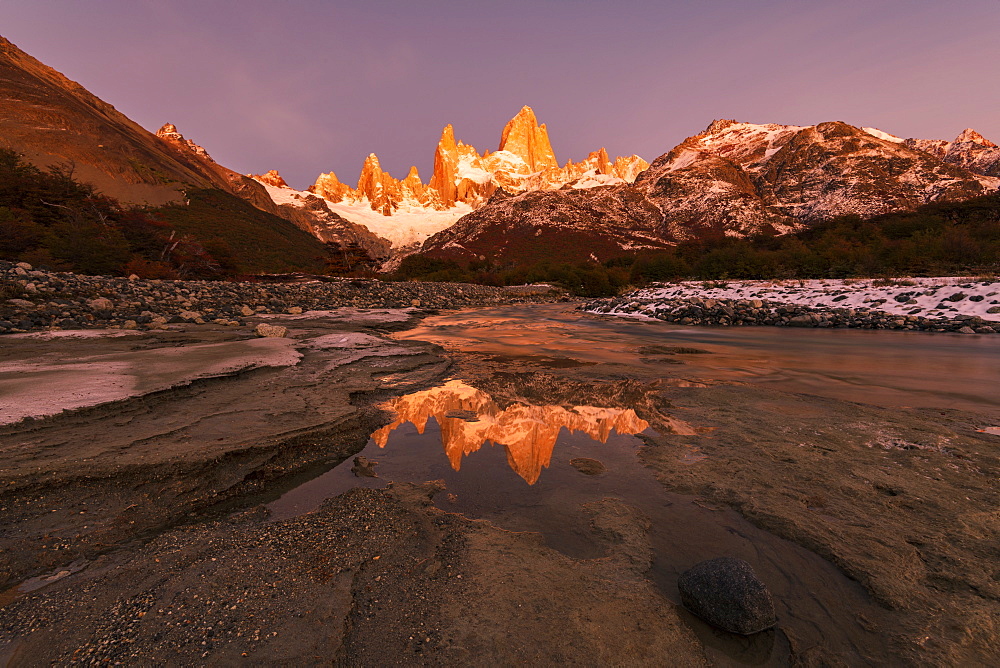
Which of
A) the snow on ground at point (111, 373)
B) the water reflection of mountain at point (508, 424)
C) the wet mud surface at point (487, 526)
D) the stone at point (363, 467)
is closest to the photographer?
the wet mud surface at point (487, 526)

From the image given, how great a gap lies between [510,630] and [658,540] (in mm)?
939

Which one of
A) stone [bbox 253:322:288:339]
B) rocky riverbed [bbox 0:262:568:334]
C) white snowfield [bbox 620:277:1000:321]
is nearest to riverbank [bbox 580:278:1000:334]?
white snowfield [bbox 620:277:1000:321]

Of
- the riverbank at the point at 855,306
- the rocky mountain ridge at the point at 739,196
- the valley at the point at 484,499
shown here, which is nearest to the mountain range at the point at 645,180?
the rocky mountain ridge at the point at 739,196

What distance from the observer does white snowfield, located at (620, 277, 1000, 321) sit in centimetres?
1078

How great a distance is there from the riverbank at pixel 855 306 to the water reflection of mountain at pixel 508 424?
11287mm

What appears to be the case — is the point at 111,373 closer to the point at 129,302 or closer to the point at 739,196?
the point at 129,302

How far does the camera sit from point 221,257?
69.7 feet

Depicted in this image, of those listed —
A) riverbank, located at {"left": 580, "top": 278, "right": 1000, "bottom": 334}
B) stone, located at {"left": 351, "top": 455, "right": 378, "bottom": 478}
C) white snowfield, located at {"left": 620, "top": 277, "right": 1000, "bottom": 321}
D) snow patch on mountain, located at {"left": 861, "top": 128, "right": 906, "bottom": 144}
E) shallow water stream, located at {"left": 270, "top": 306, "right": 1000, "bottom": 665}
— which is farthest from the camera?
snow patch on mountain, located at {"left": 861, "top": 128, "right": 906, "bottom": 144}

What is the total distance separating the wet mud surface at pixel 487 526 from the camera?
1.29 m

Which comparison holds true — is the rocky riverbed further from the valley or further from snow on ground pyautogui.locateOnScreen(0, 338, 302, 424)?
snow on ground pyautogui.locateOnScreen(0, 338, 302, 424)

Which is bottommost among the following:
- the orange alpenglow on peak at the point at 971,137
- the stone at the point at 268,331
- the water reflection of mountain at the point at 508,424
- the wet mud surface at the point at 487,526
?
the water reflection of mountain at the point at 508,424

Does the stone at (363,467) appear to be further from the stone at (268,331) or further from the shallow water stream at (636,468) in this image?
the stone at (268,331)

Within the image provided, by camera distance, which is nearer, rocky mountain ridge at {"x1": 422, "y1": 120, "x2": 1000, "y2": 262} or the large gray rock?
the large gray rock

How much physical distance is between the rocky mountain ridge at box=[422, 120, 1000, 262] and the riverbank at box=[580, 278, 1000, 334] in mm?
58454
